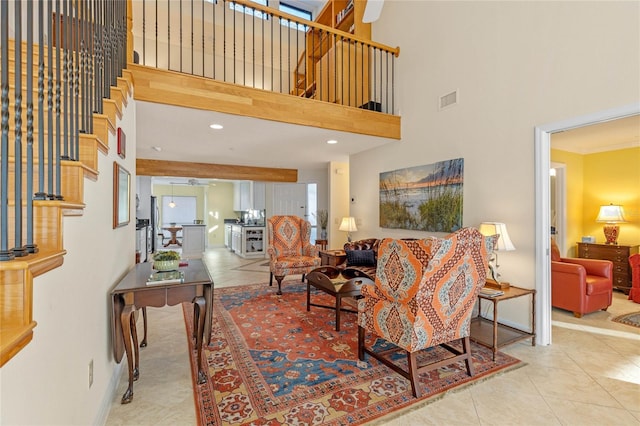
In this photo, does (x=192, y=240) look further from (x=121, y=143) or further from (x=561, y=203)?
(x=561, y=203)

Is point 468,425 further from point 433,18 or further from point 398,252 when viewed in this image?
point 433,18

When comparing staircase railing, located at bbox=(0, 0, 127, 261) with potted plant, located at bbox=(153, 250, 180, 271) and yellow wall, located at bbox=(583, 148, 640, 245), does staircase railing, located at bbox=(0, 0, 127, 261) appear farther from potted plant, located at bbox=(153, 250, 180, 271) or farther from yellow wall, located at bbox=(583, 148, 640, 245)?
yellow wall, located at bbox=(583, 148, 640, 245)

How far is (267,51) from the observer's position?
24.6 ft

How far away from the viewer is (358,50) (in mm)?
5375

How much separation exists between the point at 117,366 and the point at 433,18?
5267 millimetres

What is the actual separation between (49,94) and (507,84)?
3.80 metres

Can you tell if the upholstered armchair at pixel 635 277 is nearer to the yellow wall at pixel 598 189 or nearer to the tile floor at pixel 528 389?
the yellow wall at pixel 598 189

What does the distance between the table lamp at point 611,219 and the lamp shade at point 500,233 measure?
10.4 ft

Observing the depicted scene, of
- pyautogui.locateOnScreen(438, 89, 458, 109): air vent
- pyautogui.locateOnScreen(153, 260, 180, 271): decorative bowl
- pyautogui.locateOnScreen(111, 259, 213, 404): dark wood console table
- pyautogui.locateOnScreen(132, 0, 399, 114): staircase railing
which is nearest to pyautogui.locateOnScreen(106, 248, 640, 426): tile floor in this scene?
pyautogui.locateOnScreen(111, 259, 213, 404): dark wood console table

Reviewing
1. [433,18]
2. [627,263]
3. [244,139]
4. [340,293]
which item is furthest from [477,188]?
[244,139]

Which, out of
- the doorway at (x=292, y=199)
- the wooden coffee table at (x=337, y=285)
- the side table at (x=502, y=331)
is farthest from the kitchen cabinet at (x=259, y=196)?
the side table at (x=502, y=331)

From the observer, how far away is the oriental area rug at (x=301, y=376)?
6.27 feet

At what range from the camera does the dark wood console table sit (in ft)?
6.50

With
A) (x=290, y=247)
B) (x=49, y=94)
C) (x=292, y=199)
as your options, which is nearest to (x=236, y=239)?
(x=292, y=199)
